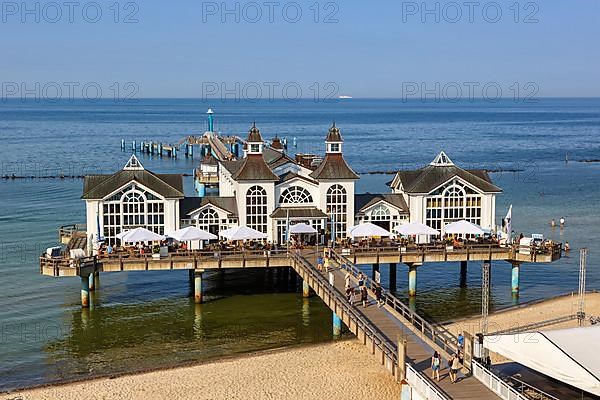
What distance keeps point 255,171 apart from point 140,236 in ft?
22.2

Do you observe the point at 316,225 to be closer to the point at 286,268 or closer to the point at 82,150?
the point at 286,268

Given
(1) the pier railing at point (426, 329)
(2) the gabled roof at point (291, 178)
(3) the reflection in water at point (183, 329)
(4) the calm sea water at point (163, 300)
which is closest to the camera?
(1) the pier railing at point (426, 329)

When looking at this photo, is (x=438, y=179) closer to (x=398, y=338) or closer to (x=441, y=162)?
(x=441, y=162)

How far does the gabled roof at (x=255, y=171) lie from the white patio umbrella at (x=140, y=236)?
5.15m

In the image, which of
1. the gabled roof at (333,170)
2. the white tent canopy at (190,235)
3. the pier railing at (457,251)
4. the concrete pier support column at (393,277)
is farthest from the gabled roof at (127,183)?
the concrete pier support column at (393,277)

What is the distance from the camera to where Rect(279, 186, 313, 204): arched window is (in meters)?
42.9

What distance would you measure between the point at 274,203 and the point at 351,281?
9.58 meters

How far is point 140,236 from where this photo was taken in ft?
128

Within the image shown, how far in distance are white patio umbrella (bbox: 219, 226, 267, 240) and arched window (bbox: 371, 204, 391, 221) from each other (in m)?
6.54

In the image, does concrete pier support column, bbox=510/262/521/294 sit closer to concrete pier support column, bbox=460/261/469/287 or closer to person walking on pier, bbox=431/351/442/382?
concrete pier support column, bbox=460/261/469/287

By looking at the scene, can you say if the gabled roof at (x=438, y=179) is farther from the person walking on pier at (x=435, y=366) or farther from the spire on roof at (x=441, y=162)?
the person walking on pier at (x=435, y=366)

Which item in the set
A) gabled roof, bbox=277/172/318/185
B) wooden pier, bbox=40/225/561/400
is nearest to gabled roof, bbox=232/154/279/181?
gabled roof, bbox=277/172/318/185

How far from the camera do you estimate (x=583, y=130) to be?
182875mm

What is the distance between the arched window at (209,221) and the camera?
42.2m
